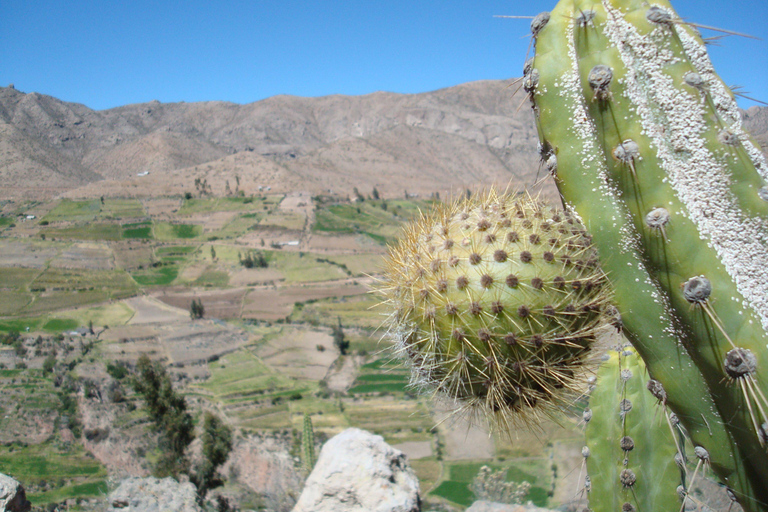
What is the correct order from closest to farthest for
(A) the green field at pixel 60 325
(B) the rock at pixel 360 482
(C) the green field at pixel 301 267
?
(B) the rock at pixel 360 482, (A) the green field at pixel 60 325, (C) the green field at pixel 301 267

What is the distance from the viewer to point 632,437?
3234 millimetres

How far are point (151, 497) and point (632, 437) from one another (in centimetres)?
1136

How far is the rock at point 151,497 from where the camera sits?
10992mm

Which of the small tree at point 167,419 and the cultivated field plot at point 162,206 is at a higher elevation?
the cultivated field plot at point 162,206

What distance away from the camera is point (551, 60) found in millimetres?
2152

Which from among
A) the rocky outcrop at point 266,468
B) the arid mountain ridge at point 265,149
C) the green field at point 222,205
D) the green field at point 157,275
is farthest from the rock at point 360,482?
the green field at point 222,205

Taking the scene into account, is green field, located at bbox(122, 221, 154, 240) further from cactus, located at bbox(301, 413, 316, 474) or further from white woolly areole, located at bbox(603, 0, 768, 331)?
white woolly areole, located at bbox(603, 0, 768, 331)

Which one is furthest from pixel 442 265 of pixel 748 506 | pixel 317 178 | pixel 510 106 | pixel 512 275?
pixel 510 106

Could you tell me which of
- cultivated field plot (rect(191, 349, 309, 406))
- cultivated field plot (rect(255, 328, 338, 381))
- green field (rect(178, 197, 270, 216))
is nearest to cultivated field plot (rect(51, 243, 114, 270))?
green field (rect(178, 197, 270, 216))

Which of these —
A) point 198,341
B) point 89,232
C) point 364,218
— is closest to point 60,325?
point 198,341

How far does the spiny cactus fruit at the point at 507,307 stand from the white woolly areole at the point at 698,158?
0.43 metres

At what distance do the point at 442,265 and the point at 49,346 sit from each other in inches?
2053

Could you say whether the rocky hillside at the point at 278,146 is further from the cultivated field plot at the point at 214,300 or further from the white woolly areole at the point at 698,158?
the white woolly areole at the point at 698,158

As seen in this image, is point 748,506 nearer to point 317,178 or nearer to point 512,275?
point 512,275
